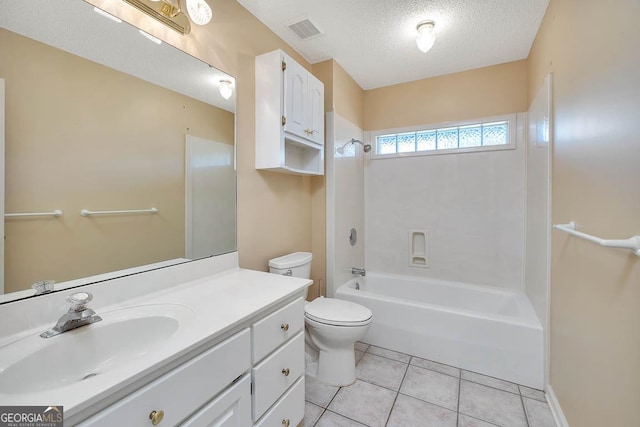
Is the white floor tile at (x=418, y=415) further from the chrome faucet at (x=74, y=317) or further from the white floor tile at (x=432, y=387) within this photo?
the chrome faucet at (x=74, y=317)

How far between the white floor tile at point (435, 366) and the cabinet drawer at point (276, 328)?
3.92ft

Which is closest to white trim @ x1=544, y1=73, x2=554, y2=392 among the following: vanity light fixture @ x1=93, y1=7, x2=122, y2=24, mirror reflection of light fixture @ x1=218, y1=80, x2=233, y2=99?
mirror reflection of light fixture @ x1=218, y1=80, x2=233, y2=99

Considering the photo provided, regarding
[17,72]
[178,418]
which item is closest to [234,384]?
[178,418]

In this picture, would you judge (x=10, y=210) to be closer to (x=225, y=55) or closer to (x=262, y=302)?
(x=262, y=302)

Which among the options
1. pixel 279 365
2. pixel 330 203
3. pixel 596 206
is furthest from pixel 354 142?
pixel 279 365

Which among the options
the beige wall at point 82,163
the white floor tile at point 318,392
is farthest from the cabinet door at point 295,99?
the white floor tile at point 318,392

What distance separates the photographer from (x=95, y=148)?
1.01m

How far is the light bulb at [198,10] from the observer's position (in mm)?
1215

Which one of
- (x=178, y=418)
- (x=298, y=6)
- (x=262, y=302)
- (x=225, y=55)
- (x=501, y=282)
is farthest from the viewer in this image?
(x=501, y=282)

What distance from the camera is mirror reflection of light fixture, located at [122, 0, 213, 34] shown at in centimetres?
118

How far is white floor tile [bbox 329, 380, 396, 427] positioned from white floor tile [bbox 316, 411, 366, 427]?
3 cm

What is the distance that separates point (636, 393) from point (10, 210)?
78.4 inches

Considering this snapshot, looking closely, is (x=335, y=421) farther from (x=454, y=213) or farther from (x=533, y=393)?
(x=454, y=213)

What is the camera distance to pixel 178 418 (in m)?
0.74
